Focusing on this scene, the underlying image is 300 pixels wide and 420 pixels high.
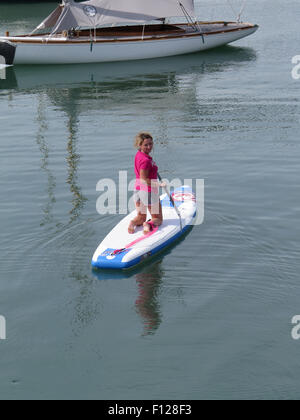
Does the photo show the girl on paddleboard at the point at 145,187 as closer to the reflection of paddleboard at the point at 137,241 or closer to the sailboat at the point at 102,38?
the reflection of paddleboard at the point at 137,241

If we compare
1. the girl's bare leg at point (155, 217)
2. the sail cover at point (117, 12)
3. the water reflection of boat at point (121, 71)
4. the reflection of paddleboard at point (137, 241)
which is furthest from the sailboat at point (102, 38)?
the girl's bare leg at point (155, 217)

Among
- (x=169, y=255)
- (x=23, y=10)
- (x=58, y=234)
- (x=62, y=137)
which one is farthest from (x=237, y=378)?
(x=23, y=10)

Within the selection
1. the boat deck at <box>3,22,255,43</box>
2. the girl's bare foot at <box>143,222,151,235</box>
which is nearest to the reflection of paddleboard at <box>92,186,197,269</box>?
the girl's bare foot at <box>143,222,151,235</box>

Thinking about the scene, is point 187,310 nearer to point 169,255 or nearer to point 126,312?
point 126,312

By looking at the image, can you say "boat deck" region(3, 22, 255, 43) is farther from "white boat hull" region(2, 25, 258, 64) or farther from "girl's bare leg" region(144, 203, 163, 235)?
"girl's bare leg" region(144, 203, 163, 235)

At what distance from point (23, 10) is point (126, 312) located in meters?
56.2

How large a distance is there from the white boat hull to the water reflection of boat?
14.8 inches

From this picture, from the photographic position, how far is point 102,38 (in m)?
35.5

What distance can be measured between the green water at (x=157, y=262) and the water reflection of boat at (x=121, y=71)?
471 centimetres

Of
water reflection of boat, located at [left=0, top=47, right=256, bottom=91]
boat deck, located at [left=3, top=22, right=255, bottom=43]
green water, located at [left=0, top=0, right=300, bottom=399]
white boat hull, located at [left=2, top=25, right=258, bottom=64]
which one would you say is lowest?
green water, located at [left=0, top=0, right=300, bottom=399]

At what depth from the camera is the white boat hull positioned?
34.3 m

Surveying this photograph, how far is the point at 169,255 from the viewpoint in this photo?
13078 millimetres

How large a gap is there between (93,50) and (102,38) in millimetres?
1284

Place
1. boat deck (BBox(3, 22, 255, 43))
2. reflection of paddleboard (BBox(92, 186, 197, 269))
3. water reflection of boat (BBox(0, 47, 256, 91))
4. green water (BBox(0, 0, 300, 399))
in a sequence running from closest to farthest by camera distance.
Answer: green water (BBox(0, 0, 300, 399)) → reflection of paddleboard (BBox(92, 186, 197, 269)) → water reflection of boat (BBox(0, 47, 256, 91)) → boat deck (BBox(3, 22, 255, 43))
